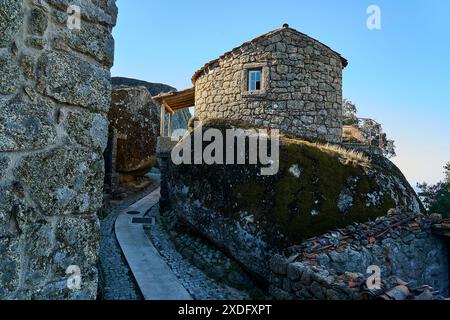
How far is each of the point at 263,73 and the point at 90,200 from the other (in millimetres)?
9597

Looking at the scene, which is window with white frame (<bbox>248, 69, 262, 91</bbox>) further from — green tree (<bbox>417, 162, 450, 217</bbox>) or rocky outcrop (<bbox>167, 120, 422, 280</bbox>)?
green tree (<bbox>417, 162, 450, 217</bbox>)

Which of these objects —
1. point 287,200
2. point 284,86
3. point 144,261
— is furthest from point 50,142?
point 284,86

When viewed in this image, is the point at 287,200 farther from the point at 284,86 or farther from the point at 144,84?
the point at 144,84

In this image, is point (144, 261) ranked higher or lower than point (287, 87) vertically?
lower

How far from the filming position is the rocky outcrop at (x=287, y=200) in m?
6.95

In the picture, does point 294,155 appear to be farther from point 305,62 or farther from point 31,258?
point 31,258

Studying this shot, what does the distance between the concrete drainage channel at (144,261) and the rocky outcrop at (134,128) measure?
394 centimetres

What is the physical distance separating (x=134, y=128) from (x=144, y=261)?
9.09 meters

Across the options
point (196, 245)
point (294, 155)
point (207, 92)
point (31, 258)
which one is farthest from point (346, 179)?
point (31, 258)

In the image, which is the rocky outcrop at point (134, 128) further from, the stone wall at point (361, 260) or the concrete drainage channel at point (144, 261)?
the stone wall at point (361, 260)

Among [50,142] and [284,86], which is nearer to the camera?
[50,142]

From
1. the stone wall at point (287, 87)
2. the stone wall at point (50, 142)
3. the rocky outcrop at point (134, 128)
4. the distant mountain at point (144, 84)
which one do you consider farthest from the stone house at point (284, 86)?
the distant mountain at point (144, 84)

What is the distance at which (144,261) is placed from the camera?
7781 mm

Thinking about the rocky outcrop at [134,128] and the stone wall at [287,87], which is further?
the rocky outcrop at [134,128]
